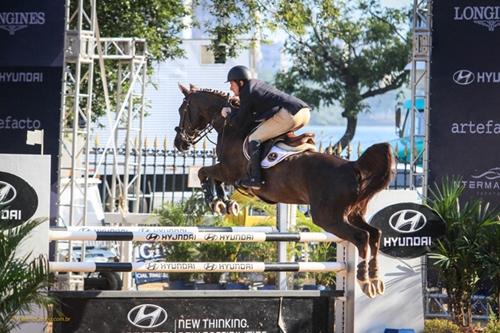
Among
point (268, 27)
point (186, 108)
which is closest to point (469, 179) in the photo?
point (186, 108)

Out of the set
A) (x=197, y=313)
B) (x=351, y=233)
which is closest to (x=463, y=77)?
(x=351, y=233)

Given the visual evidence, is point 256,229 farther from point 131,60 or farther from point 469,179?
point 131,60

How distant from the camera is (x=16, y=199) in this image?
8031 millimetres

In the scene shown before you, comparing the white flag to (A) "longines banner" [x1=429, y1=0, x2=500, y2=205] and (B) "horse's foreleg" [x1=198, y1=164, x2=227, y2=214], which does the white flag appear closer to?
(B) "horse's foreleg" [x1=198, y1=164, x2=227, y2=214]

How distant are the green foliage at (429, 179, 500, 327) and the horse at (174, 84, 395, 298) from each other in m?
1.21

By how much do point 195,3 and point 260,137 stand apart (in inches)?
427

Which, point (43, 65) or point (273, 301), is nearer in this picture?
point (273, 301)

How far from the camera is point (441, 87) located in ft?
38.7

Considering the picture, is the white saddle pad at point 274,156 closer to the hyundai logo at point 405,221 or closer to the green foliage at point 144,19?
the hyundai logo at point 405,221

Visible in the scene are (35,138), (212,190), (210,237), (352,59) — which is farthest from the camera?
(352,59)

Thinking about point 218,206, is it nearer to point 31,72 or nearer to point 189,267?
point 189,267

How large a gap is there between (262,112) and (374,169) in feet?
4.08

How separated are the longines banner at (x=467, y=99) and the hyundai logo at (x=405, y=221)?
108 inches

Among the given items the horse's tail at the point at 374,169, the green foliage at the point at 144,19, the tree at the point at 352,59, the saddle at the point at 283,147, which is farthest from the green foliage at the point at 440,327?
the tree at the point at 352,59
